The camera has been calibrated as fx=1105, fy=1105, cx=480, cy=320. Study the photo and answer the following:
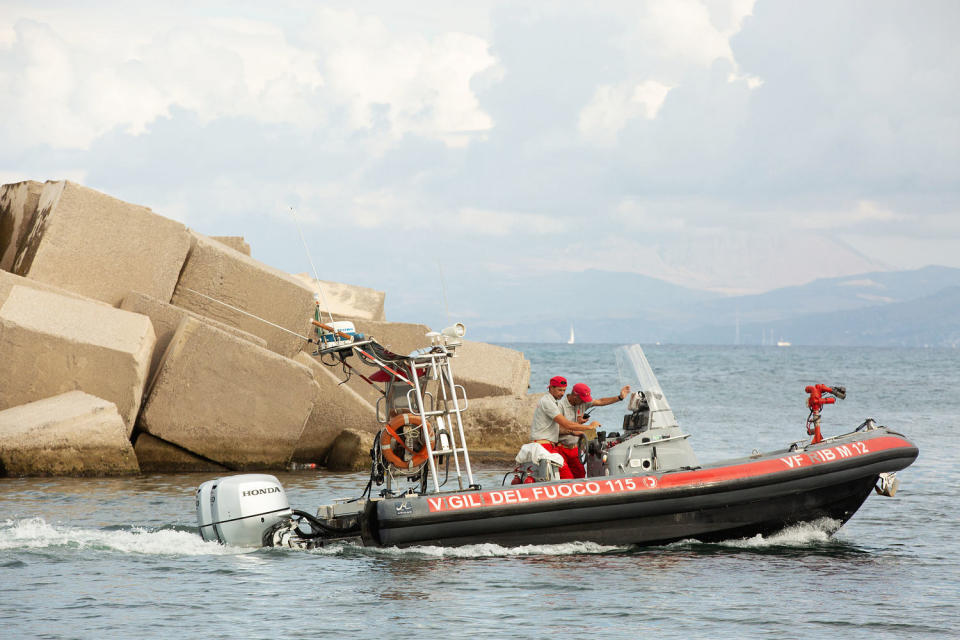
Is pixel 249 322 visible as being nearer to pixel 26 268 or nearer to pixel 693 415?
pixel 26 268

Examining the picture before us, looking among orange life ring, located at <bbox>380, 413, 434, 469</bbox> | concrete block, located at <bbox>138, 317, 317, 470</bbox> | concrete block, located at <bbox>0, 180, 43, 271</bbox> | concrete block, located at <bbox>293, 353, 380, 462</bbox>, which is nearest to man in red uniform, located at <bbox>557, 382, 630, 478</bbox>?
orange life ring, located at <bbox>380, 413, 434, 469</bbox>

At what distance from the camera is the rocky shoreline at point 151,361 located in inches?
519

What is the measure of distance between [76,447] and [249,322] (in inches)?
141

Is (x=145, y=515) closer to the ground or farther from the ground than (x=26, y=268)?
closer to the ground

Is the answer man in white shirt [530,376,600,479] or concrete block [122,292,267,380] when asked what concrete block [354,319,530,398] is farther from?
man in white shirt [530,376,600,479]

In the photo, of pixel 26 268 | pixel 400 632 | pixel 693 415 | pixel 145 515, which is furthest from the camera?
pixel 693 415

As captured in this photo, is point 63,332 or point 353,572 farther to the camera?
point 63,332

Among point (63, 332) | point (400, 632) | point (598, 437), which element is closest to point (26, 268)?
point (63, 332)

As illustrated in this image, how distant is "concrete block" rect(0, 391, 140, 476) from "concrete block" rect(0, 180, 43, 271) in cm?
360

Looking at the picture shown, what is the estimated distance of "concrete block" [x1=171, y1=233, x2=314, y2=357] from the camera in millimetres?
15844

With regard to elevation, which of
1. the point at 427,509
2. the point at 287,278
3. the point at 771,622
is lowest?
the point at 771,622

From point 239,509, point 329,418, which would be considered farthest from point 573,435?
point 329,418

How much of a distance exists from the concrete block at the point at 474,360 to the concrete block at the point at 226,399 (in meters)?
3.27

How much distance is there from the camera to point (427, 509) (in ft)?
31.2
